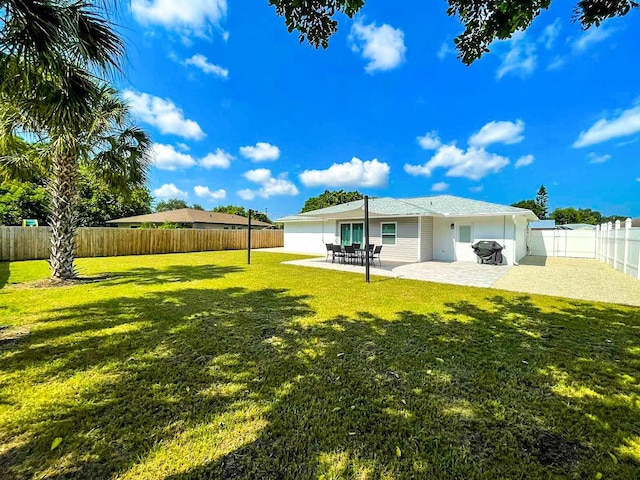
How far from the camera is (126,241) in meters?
17.2

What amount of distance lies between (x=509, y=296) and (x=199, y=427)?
7.34 meters

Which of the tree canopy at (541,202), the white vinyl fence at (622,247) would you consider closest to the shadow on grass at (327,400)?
the white vinyl fence at (622,247)

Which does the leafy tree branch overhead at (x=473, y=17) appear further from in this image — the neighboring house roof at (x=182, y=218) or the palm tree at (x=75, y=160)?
the neighboring house roof at (x=182, y=218)

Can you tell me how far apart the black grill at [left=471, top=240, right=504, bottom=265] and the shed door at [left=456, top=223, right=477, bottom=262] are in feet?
2.65

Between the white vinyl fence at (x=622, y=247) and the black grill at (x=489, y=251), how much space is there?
3901mm

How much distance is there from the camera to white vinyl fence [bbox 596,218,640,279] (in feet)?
30.4

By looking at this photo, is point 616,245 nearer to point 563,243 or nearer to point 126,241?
point 563,243

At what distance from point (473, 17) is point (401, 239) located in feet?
39.8

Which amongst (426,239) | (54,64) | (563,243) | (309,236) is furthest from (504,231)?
(54,64)

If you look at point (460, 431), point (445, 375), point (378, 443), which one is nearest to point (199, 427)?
point (378, 443)

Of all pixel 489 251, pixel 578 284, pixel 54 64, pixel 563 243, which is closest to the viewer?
pixel 54 64

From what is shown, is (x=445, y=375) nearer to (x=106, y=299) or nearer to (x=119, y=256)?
(x=106, y=299)

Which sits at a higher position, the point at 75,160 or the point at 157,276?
the point at 75,160

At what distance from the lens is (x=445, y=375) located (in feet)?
10.3
